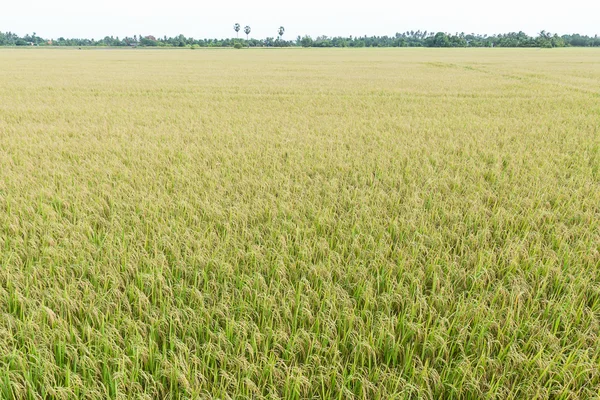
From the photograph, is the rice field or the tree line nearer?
the rice field

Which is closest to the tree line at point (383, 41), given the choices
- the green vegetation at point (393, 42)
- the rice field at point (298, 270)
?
the green vegetation at point (393, 42)

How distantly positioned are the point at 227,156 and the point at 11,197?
2.24 meters

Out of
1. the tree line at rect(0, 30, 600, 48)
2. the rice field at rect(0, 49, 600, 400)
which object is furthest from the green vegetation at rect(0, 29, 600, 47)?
the rice field at rect(0, 49, 600, 400)

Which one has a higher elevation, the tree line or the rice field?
the tree line

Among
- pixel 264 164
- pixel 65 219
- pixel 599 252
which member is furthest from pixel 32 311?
pixel 599 252

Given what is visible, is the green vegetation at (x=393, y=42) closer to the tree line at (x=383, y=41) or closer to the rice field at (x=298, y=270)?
the tree line at (x=383, y=41)

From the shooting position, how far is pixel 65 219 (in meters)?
2.77

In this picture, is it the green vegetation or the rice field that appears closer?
the rice field

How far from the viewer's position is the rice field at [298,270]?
4.84 feet

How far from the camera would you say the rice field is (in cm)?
148

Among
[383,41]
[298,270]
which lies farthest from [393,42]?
[298,270]

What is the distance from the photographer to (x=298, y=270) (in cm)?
221

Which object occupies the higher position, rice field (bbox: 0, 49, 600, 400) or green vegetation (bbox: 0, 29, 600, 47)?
green vegetation (bbox: 0, 29, 600, 47)

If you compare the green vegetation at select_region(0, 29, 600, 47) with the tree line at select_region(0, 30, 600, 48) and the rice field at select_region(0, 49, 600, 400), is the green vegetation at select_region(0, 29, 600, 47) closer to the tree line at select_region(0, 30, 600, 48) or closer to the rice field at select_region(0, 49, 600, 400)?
the tree line at select_region(0, 30, 600, 48)
